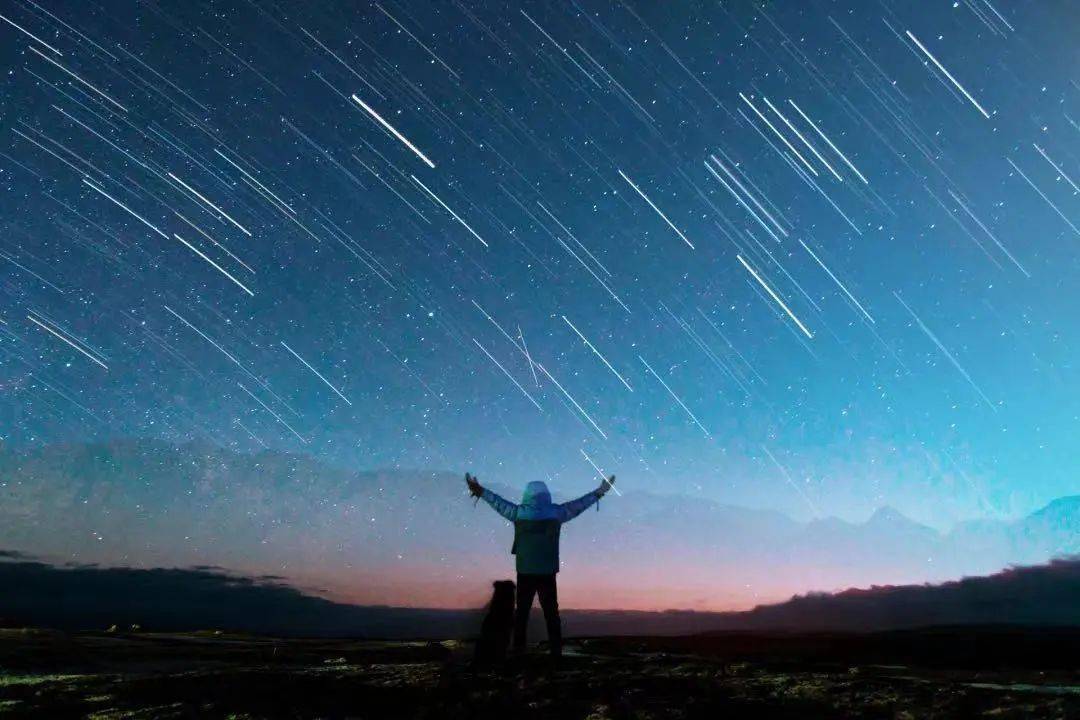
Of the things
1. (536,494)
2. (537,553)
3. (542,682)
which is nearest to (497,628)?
(537,553)

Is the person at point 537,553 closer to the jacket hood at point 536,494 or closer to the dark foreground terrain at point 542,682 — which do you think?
the jacket hood at point 536,494

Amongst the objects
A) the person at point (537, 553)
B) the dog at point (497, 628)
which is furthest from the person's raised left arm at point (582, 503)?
the dog at point (497, 628)

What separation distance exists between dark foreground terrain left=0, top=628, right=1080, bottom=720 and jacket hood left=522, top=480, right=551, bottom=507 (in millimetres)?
2817

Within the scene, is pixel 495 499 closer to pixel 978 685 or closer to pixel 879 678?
pixel 879 678

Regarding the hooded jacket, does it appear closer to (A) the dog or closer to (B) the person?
(B) the person

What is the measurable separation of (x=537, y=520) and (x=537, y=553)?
59cm

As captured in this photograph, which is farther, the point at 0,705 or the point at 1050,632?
the point at 1050,632

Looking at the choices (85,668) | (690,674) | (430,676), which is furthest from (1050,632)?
(85,668)

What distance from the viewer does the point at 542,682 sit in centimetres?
1019

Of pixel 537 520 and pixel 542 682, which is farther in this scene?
pixel 537 520

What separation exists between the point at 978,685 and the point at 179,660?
1445 cm

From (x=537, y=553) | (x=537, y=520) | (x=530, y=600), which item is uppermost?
(x=537, y=520)

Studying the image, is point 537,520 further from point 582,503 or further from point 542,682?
point 542,682

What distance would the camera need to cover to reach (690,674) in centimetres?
1130
